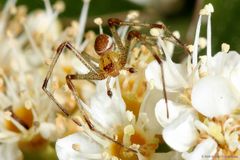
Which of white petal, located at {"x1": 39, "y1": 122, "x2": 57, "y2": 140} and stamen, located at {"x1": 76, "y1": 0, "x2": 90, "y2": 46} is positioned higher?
stamen, located at {"x1": 76, "y1": 0, "x2": 90, "y2": 46}

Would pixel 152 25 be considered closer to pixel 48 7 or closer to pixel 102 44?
→ pixel 102 44

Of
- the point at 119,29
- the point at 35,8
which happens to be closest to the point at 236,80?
the point at 119,29

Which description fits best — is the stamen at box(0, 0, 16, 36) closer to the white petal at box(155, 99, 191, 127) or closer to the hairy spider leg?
the hairy spider leg

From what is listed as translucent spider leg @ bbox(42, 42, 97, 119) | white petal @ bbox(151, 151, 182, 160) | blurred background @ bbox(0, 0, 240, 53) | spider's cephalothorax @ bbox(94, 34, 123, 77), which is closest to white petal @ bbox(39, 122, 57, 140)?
translucent spider leg @ bbox(42, 42, 97, 119)

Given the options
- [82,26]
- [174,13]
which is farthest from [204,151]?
[174,13]

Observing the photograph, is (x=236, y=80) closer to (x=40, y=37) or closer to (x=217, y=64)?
(x=217, y=64)

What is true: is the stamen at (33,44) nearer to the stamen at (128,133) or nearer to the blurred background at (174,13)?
the blurred background at (174,13)
